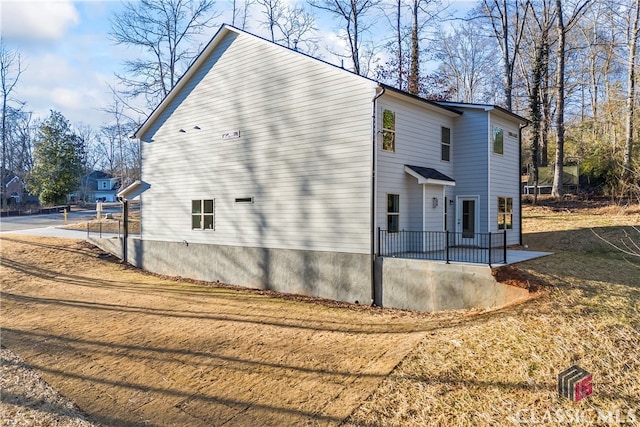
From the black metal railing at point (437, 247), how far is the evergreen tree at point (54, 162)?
37479 mm

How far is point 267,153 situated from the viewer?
1313 cm

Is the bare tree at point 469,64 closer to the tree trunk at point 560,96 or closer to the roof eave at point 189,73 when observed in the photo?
the tree trunk at point 560,96

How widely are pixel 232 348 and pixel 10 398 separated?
3.39 m

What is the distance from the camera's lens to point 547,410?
4.88m

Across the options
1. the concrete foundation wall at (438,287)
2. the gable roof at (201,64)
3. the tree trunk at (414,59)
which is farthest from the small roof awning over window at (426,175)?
the tree trunk at (414,59)

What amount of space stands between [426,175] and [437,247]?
7.79ft

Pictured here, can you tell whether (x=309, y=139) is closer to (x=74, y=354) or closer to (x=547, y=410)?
(x=74, y=354)

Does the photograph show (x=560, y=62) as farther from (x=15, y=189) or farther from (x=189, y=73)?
(x=15, y=189)

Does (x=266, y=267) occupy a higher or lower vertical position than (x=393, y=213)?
lower

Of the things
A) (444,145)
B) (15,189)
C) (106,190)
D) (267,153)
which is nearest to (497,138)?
(444,145)

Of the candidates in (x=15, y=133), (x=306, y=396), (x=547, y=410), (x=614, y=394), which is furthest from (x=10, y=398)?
(x=15, y=133)

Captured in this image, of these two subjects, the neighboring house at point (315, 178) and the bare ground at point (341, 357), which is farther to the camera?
the neighboring house at point (315, 178)

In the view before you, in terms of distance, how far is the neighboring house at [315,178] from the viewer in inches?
428

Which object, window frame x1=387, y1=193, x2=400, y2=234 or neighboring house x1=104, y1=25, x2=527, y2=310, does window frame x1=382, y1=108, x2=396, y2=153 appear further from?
window frame x1=387, y1=193, x2=400, y2=234
